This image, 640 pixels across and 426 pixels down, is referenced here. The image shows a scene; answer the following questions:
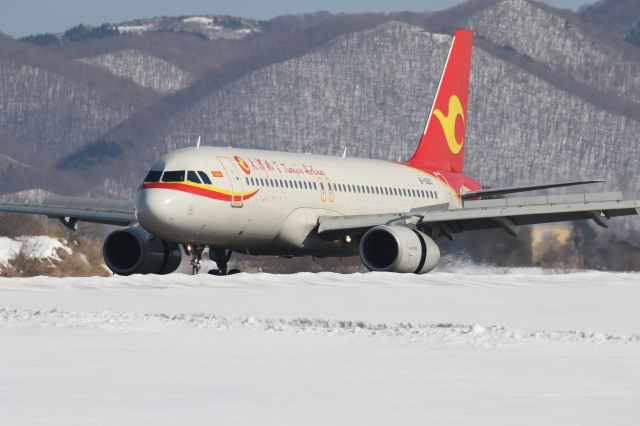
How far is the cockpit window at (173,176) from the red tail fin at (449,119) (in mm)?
13035

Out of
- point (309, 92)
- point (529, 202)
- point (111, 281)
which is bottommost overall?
point (111, 281)

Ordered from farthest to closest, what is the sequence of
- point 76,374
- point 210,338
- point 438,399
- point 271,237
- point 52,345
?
point 271,237
point 210,338
point 52,345
point 76,374
point 438,399

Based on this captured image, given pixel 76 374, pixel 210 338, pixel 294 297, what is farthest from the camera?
pixel 294 297

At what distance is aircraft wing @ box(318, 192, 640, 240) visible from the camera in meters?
37.2

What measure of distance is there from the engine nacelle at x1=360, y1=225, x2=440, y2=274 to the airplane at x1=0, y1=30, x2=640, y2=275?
0.12 ft

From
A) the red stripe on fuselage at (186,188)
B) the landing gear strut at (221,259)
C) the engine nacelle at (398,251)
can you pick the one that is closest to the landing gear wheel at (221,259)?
A: the landing gear strut at (221,259)

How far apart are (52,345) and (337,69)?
17387cm

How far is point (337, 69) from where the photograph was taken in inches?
7500

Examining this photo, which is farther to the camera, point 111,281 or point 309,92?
point 309,92

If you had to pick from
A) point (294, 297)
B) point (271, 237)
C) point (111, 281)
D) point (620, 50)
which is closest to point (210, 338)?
point (294, 297)

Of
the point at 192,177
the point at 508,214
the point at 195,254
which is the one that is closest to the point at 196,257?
the point at 195,254

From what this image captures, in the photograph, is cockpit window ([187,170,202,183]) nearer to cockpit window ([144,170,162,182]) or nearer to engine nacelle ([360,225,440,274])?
cockpit window ([144,170,162,182])

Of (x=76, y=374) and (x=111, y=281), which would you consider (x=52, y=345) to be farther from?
(x=111, y=281)

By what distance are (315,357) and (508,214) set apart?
825 inches
